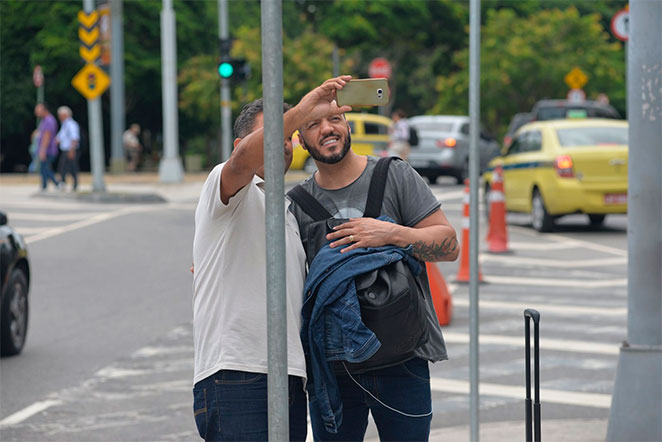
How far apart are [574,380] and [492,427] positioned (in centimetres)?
150

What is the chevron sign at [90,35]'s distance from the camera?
23.8 metres

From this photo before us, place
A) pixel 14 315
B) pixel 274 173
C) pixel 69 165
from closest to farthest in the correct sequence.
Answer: pixel 274 173, pixel 14 315, pixel 69 165

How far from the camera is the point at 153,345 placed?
9125 mm

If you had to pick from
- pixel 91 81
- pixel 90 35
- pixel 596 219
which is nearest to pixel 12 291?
pixel 596 219

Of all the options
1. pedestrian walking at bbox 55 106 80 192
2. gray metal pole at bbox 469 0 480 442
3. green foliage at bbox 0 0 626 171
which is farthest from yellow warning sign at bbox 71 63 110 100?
gray metal pole at bbox 469 0 480 442

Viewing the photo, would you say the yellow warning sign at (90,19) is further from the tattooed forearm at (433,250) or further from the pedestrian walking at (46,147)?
the tattooed forearm at (433,250)

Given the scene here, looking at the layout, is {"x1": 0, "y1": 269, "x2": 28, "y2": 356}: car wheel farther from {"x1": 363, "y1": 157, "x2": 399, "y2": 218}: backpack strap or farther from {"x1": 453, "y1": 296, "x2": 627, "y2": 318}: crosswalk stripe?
{"x1": 363, "y1": 157, "x2": 399, "y2": 218}: backpack strap

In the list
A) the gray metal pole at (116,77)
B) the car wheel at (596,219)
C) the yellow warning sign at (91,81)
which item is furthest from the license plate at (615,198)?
the gray metal pole at (116,77)

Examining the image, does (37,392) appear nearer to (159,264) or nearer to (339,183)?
(339,183)

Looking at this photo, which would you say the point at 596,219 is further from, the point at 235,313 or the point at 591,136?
the point at 235,313

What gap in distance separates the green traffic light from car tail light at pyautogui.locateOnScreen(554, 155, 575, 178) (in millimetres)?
7521

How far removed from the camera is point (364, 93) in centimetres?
309

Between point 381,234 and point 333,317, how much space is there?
0.30 m

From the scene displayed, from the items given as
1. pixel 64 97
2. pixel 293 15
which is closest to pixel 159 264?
pixel 64 97
